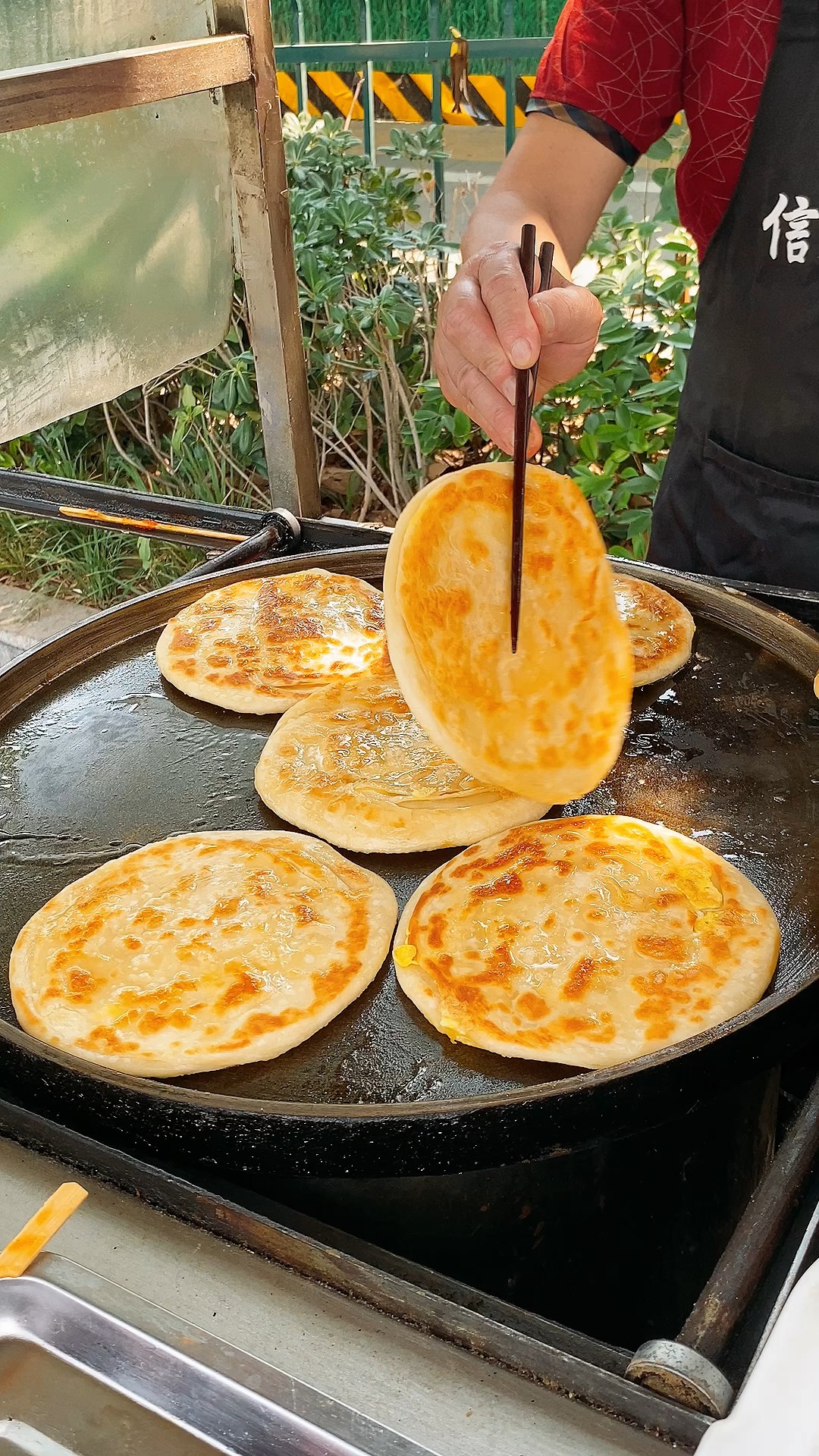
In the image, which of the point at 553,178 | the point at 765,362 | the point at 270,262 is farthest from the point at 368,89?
the point at 765,362

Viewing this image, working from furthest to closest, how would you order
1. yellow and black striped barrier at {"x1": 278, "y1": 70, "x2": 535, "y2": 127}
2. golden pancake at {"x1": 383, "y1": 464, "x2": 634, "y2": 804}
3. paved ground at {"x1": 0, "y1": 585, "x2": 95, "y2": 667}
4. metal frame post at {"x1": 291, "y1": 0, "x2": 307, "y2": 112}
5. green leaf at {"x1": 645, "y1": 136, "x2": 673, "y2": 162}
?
metal frame post at {"x1": 291, "y1": 0, "x2": 307, "y2": 112} → yellow and black striped barrier at {"x1": 278, "y1": 70, "x2": 535, "y2": 127} → paved ground at {"x1": 0, "y1": 585, "x2": 95, "y2": 667} → green leaf at {"x1": 645, "y1": 136, "x2": 673, "y2": 162} → golden pancake at {"x1": 383, "y1": 464, "x2": 634, "y2": 804}

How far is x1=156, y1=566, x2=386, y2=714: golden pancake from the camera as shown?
2449 millimetres

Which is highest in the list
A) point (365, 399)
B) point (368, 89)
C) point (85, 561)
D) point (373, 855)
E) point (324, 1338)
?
point (368, 89)

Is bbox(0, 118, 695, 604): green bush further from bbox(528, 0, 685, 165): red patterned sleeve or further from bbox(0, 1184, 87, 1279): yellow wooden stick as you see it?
bbox(0, 1184, 87, 1279): yellow wooden stick

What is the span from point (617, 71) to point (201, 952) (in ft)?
7.28

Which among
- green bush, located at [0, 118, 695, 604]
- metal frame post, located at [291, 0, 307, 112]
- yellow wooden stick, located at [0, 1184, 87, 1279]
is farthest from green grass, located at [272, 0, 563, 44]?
yellow wooden stick, located at [0, 1184, 87, 1279]

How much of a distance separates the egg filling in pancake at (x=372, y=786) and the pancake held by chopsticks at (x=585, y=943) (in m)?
0.10

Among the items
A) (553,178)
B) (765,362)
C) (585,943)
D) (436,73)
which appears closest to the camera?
(585,943)

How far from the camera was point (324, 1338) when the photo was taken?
108 centimetres

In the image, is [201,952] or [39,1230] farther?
[201,952]

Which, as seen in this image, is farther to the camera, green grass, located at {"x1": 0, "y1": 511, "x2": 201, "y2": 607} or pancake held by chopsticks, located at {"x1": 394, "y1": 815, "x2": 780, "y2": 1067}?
green grass, located at {"x1": 0, "y1": 511, "x2": 201, "y2": 607}

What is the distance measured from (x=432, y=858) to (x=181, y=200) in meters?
2.12

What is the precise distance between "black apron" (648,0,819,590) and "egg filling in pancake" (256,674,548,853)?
104 centimetres

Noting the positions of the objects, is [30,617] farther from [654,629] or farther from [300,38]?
[654,629]
